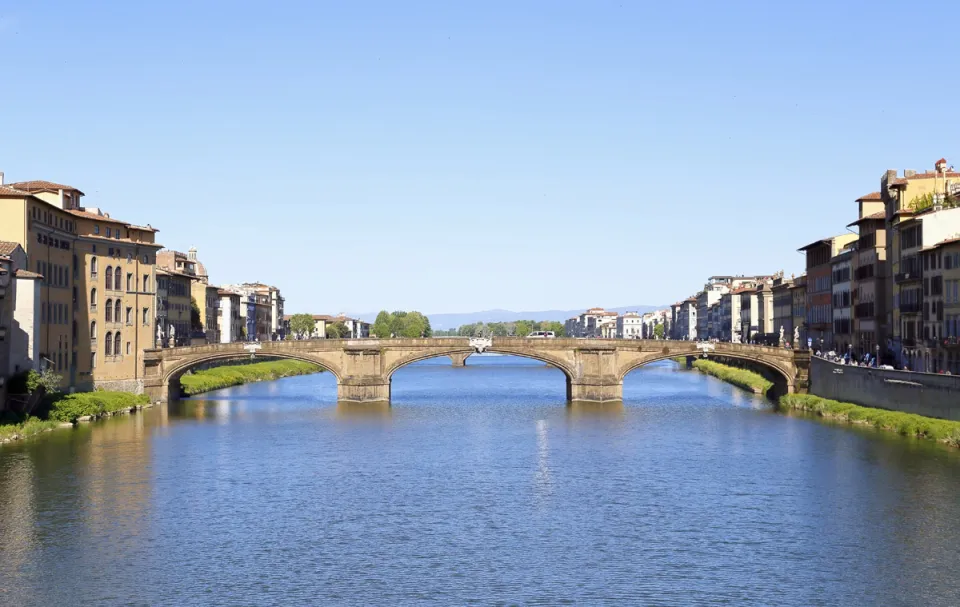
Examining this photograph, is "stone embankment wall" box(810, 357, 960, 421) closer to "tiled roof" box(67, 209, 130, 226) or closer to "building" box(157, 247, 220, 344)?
"tiled roof" box(67, 209, 130, 226)

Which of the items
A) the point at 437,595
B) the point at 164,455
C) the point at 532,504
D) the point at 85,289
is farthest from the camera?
the point at 85,289

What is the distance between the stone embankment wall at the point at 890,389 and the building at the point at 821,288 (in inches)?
801

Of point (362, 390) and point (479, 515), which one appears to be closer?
point (479, 515)

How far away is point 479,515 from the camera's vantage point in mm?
50531

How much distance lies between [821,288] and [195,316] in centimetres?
7969

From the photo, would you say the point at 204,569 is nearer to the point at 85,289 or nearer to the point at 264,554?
the point at 264,554

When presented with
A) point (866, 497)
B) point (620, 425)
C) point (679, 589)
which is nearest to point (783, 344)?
point (620, 425)

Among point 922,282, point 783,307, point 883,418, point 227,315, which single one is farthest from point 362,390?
point 227,315

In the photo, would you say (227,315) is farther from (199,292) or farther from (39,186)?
(39,186)

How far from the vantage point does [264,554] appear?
43.6 meters

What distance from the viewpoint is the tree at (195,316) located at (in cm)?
15679

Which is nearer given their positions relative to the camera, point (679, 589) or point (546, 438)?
point (679, 589)

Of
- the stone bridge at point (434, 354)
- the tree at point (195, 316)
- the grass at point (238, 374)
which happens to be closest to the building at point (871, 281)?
the stone bridge at point (434, 354)

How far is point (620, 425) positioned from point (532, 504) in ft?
111
